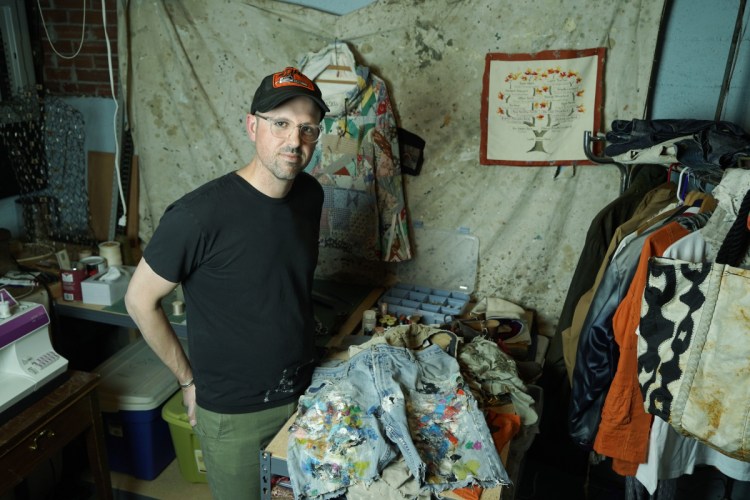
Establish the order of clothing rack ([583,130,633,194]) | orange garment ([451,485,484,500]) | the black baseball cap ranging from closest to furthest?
1. orange garment ([451,485,484,500])
2. the black baseball cap
3. clothing rack ([583,130,633,194])

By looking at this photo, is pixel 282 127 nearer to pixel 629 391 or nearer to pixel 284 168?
pixel 284 168

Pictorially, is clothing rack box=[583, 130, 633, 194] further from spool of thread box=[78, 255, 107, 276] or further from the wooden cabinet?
spool of thread box=[78, 255, 107, 276]

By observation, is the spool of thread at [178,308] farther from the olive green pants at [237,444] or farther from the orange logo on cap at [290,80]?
the orange logo on cap at [290,80]

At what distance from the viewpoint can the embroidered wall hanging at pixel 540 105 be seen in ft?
7.34

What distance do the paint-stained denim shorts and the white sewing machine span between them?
93 centimetres

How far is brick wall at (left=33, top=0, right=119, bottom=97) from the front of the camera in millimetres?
2801

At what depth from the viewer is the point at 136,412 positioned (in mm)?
2449

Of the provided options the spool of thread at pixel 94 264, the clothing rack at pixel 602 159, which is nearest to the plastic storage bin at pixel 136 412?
the spool of thread at pixel 94 264

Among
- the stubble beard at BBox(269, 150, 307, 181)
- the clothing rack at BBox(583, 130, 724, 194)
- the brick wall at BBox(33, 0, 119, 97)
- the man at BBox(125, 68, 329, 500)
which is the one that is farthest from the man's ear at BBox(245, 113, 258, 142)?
the brick wall at BBox(33, 0, 119, 97)

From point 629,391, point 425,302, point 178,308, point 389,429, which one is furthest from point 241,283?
point 425,302

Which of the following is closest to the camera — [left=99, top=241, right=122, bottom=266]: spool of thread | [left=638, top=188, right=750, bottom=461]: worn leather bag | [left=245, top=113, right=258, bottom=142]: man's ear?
[left=638, top=188, right=750, bottom=461]: worn leather bag

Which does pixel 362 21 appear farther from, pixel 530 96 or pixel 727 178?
pixel 727 178

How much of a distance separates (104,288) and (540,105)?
190 centimetres

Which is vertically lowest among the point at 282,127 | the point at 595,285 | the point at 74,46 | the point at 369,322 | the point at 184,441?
the point at 184,441
